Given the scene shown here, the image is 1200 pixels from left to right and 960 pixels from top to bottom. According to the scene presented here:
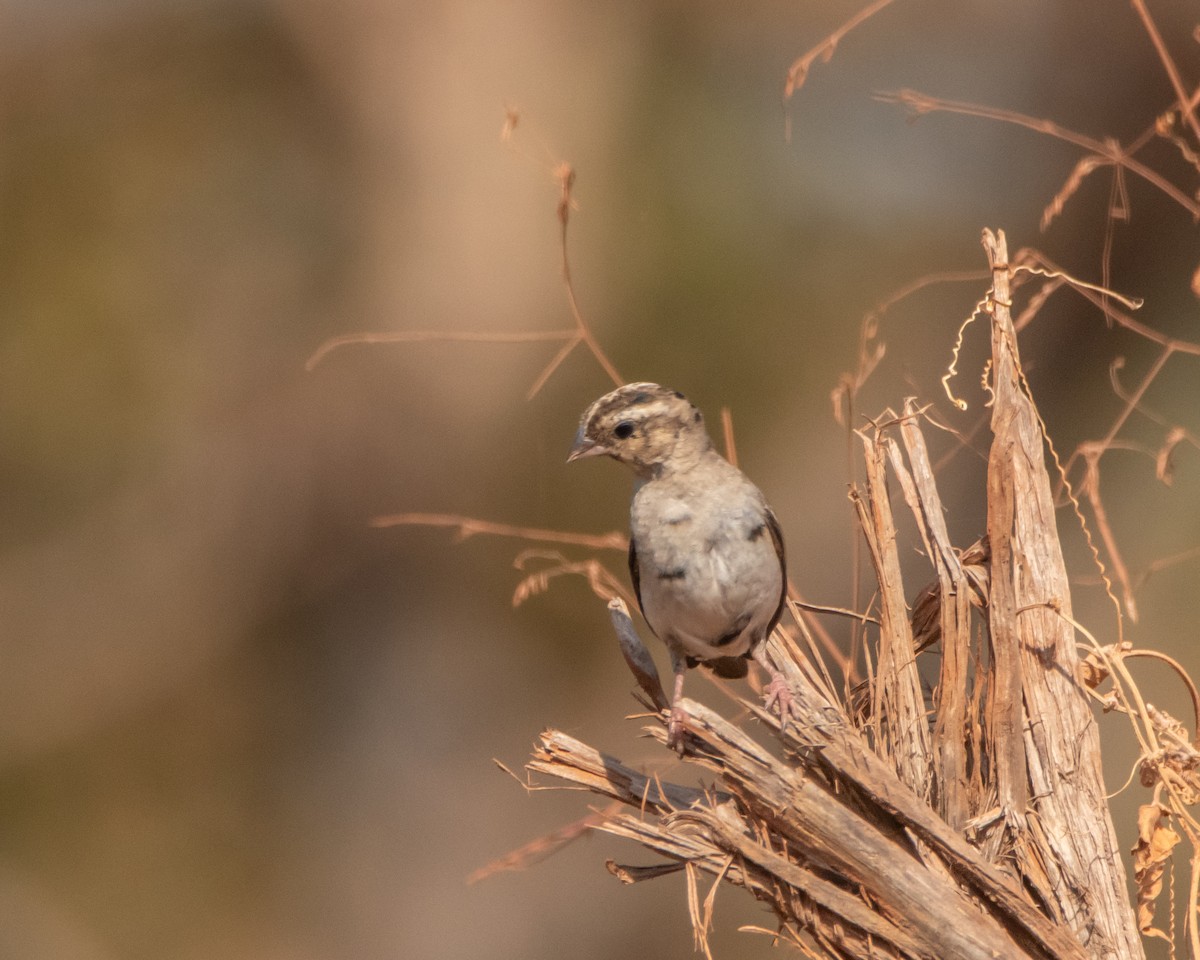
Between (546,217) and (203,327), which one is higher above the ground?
(546,217)

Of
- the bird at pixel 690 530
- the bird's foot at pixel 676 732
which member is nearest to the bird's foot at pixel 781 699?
the bird's foot at pixel 676 732

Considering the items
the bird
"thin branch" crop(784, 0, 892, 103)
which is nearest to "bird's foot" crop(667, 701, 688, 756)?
the bird

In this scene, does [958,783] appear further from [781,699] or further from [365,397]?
[365,397]

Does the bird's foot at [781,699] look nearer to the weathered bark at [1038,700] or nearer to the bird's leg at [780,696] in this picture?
the bird's leg at [780,696]

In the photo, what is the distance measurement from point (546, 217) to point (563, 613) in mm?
3356

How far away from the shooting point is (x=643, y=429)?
13.9 feet

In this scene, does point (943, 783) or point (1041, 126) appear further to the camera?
point (1041, 126)

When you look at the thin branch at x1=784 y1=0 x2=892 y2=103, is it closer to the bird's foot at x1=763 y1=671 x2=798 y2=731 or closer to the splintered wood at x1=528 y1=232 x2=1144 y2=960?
the splintered wood at x1=528 y1=232 x2=1144 y2=960

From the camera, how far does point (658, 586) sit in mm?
4230

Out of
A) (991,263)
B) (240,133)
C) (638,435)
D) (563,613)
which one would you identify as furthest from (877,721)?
(240,133)

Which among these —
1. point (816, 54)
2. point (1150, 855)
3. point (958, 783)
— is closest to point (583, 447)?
point (816, 54)

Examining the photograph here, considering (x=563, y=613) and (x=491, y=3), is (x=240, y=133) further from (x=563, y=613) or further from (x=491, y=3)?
(x=563, y=613)

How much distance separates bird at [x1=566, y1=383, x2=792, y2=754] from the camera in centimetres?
411

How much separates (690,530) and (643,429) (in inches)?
13.3
